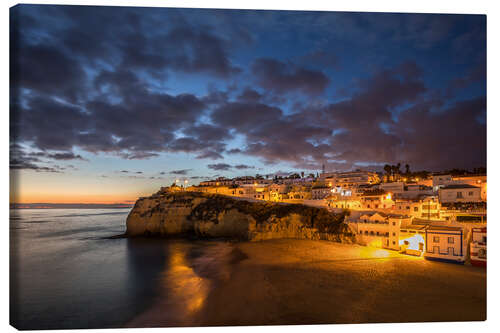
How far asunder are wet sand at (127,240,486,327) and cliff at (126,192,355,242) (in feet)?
14.2

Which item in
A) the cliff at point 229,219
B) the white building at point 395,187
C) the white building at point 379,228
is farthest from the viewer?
the white building at point 395,187

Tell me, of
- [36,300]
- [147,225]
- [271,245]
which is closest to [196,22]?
A: [36,300]

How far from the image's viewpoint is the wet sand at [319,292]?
550 cm

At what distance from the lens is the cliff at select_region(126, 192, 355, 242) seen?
1447 centimetres

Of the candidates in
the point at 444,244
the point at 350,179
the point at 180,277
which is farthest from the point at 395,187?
the point at 180,277

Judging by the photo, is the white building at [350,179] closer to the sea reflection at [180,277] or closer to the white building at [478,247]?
the white building at [478,247]

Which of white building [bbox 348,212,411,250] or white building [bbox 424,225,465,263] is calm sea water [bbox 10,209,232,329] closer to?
white building [bbox 348,212,411,250]

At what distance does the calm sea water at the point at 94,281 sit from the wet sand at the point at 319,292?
296 mm

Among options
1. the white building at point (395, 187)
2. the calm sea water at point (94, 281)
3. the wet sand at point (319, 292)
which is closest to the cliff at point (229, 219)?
the calm sea water at point (94, 281)
